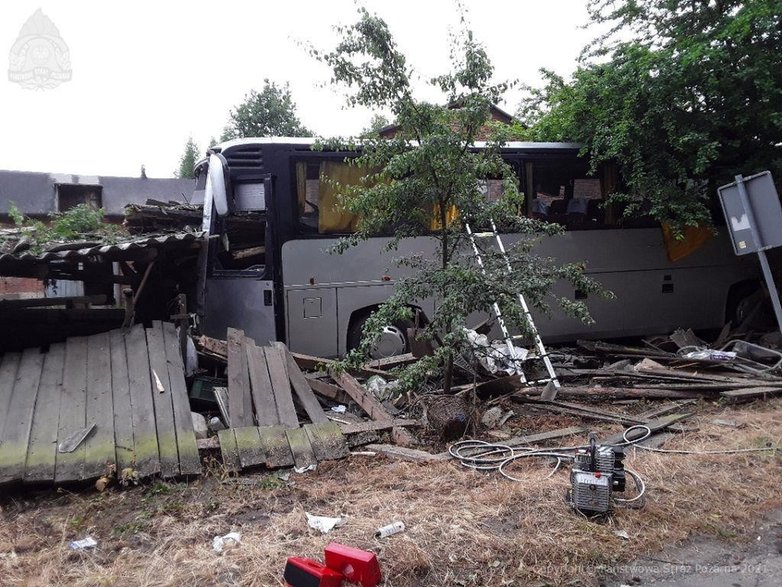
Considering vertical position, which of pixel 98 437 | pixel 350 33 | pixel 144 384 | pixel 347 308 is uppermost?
pixel 350 33

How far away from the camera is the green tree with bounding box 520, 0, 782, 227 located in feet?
A: 24.4

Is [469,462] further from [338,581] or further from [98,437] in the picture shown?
[98,437]

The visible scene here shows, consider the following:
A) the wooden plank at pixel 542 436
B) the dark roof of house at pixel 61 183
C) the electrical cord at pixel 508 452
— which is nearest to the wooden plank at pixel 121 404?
the electrical cord at pixel 508 452

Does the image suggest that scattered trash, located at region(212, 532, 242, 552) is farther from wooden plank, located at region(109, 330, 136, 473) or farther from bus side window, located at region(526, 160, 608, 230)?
bus side window, located at region(526, 160, 608, 230)

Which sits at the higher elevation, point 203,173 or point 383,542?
point 203,173

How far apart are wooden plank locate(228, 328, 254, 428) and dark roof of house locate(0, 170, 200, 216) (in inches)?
527

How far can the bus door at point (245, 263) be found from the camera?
748cm

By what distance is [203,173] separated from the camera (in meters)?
8.16

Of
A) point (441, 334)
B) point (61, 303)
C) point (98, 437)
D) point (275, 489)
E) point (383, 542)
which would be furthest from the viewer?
point (61, 303)

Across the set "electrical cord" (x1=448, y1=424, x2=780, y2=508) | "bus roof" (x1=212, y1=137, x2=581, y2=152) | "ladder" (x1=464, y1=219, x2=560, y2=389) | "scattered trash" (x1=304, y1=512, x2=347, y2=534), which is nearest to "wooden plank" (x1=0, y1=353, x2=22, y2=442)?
"scattered trash" (x1=304, y1=512, x2=347, y2=534)

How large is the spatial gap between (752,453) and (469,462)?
212 cm

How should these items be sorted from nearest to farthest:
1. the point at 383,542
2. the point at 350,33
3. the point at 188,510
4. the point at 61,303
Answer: the point at 383,542, the point at 188,510, the point at 350,33, the point at 61,303

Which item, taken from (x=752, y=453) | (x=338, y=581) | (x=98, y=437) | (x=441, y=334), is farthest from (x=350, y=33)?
(x=752, y=453)

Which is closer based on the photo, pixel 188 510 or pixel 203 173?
pixel 188 510
